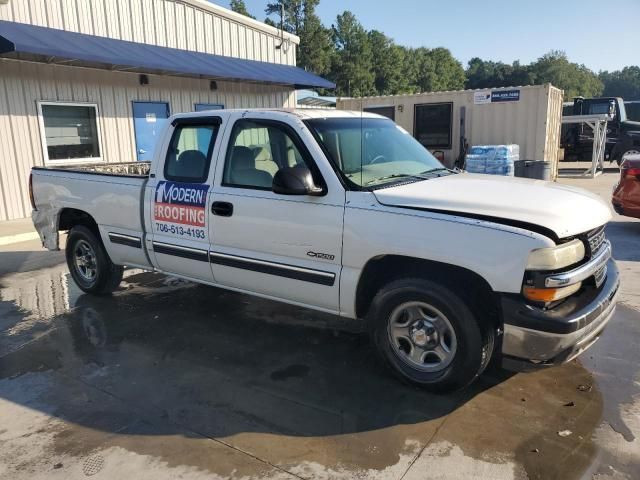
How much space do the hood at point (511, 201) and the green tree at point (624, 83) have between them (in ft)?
452

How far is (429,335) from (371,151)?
1.55 metres

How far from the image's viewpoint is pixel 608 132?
2044 cm

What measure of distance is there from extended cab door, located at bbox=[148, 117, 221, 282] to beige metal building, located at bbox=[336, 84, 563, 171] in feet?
36.4

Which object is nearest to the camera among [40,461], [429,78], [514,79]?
[40,461]

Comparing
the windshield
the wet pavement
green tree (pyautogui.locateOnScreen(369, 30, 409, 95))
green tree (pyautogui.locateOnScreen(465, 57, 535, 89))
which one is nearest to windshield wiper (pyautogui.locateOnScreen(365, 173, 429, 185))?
the windshield

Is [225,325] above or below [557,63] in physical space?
below

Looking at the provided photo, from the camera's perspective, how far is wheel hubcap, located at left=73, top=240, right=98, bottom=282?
5.93 metres

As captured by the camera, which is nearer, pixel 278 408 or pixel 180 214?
pixel 278 408

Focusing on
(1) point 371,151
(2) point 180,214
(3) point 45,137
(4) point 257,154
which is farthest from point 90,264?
(3) point 45,137

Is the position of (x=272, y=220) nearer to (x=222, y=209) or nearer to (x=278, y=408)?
(x=222, y=209)

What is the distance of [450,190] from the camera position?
370 cm

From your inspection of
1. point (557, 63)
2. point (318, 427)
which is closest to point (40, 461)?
point (318, 427)

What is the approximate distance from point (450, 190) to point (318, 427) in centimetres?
182

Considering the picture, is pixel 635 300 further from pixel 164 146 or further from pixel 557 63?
pixel 557 63
